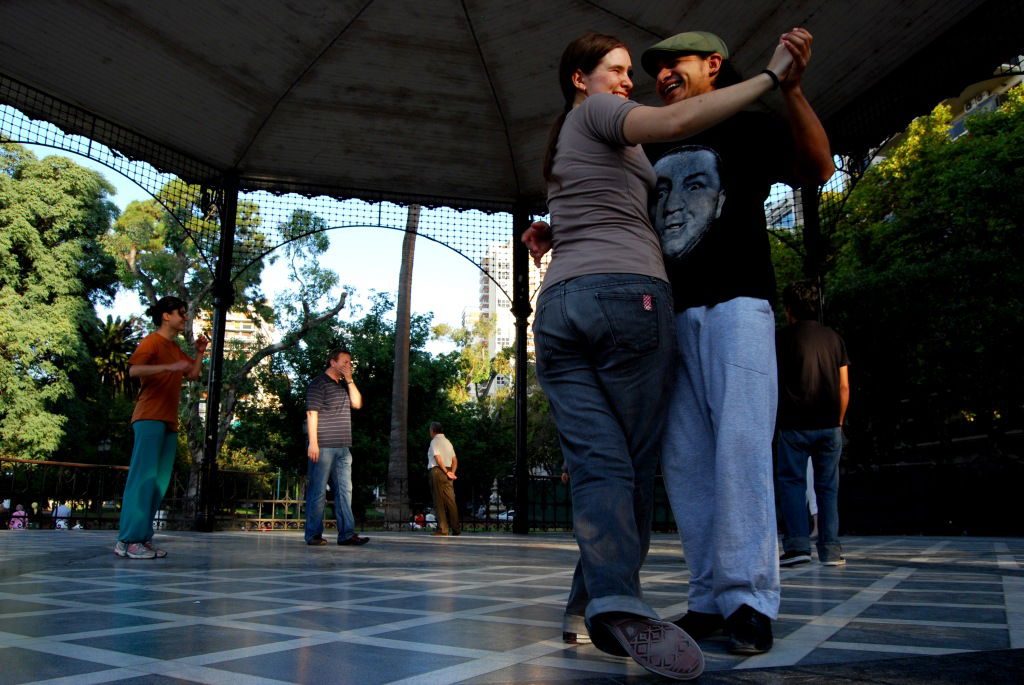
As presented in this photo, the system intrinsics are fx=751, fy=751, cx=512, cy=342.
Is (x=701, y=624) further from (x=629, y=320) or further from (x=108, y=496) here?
(x=108, y=496)

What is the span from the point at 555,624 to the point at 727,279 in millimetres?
1270

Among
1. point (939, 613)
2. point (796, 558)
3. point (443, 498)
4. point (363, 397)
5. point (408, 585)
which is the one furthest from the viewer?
point (363, 397)

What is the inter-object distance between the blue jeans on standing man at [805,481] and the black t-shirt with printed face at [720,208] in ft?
10.2

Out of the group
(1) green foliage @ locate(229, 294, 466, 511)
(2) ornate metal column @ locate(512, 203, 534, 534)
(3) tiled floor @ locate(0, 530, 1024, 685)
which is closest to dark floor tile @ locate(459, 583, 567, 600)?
(3) tiled floor @ locate(0, 530, 1024, 685)

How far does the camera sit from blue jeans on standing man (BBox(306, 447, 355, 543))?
24.3 ft

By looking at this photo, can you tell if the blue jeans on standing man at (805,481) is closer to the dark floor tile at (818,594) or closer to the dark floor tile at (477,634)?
the dark floor tile at (818,594)

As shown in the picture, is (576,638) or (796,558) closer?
(576,638)

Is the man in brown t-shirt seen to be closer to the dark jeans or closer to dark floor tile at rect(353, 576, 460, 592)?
dark floor tile at rect(353, 576, 460, 592)

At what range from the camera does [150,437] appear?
17.2ft

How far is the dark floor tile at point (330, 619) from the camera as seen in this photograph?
2.44m

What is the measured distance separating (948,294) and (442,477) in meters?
11.5

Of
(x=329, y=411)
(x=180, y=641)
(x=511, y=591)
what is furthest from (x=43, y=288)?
(x=180, y=641)

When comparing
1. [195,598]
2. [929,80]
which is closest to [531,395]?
[929,80]

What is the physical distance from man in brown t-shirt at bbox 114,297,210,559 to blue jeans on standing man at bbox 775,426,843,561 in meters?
4.17
